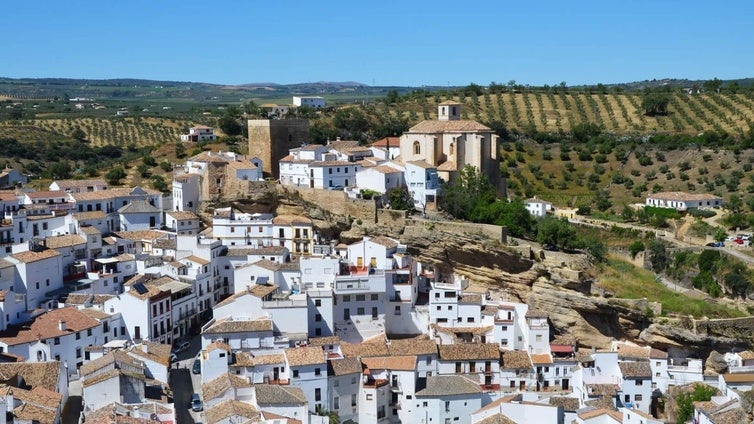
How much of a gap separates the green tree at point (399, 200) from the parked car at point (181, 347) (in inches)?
391

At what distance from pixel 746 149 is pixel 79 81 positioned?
529ft

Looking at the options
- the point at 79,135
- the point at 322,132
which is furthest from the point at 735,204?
the point at 79,135

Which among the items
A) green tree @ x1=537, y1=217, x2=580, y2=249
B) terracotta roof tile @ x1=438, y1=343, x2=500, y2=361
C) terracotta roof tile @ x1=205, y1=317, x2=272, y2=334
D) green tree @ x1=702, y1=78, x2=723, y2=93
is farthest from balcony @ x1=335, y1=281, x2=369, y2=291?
green tree @ x1=702, y1=78, x2=723, y2=93

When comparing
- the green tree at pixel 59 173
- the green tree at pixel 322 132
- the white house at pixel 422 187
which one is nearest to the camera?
the white house at pixel 422 187

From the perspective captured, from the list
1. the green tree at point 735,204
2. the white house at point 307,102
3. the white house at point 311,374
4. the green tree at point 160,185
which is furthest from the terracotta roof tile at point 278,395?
the white house at point 307,102

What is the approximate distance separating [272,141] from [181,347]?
1477cm

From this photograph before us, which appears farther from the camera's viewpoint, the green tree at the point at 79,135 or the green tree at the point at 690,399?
the green tree at the point at 79,135

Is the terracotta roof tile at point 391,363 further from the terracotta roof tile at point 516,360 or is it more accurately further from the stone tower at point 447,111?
the stone tower at point 447,111

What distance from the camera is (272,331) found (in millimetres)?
27625

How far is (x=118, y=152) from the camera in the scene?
63.1 meters

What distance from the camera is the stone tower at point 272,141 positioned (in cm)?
4225

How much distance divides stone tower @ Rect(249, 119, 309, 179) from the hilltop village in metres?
4.85

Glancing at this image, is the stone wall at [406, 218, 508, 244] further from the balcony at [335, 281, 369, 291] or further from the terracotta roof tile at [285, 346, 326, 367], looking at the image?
the terracotta roof tile at [285, 346, 326, 367]

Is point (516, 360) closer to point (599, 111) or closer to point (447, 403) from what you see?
point (447, 403)
